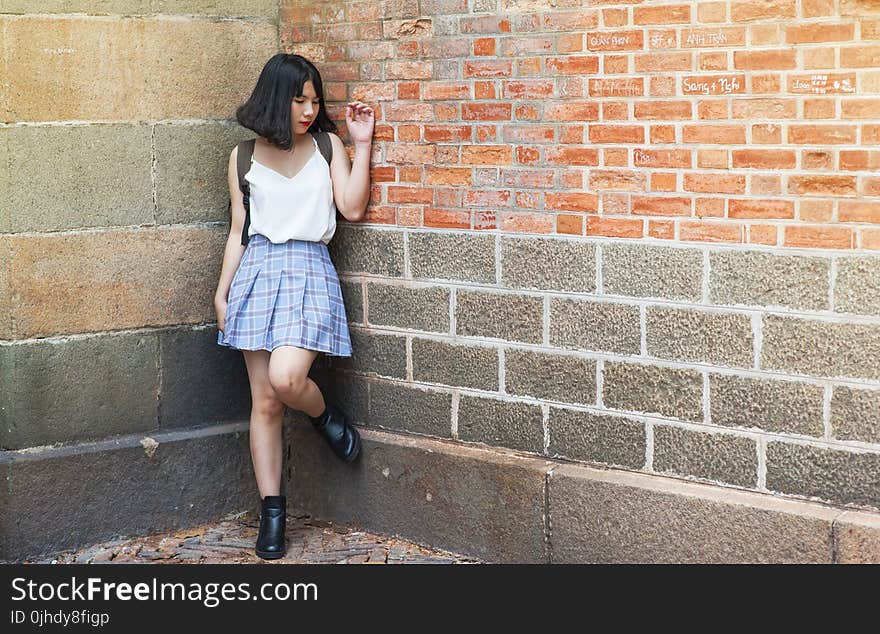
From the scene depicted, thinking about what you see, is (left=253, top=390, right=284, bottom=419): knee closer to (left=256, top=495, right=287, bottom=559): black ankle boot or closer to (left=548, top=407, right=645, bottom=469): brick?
(left=256, top=495, right=287, bottom=559): black ankle boot

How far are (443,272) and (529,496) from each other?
41.8 inches

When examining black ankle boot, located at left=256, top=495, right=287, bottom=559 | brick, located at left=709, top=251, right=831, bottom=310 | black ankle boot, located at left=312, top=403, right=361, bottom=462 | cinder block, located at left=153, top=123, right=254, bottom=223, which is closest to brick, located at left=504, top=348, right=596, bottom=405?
brick, located at left=709, top=251, right=831, bottom=310

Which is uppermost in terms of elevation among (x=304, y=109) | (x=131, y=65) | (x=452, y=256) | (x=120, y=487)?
(x=131, y=65)

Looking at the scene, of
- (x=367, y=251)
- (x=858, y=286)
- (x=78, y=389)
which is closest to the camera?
(x=858, y=286)

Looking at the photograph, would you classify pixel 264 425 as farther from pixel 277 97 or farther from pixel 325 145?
pixel 277 97

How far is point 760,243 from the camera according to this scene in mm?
4555

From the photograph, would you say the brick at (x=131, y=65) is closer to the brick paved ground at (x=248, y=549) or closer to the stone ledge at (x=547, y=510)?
the stone ledge at (x=547, y=510)

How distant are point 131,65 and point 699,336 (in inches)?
113

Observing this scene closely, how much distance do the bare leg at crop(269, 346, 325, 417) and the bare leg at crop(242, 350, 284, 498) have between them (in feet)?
0.39

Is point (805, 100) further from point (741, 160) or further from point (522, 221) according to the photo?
point (522, 221)

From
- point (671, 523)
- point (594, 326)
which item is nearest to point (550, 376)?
point (594, 326)

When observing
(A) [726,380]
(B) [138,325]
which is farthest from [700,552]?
(B) [138,325]

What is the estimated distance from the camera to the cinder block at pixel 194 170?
5.84 metres

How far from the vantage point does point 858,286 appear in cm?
434
